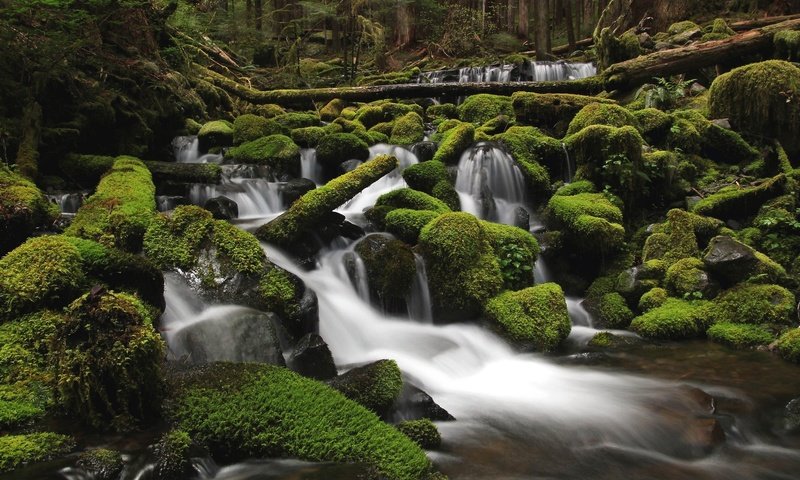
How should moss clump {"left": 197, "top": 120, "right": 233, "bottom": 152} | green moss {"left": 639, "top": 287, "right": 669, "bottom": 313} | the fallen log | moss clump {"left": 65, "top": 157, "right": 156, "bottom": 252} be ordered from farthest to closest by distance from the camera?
the fallen log → moss clump {"left": 197, "top": 120, "right": 233, "bottom": 152} → green moss {"left": 639, "top": 287, "right": 669, "bottom": 313} → moss clump {"left": 65, "top": 157, "right": 156, "bottom": 252}

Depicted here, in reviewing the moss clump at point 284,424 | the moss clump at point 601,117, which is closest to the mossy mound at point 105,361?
the moss clump at point 284,424

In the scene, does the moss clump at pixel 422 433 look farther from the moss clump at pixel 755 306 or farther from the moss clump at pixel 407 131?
the moss clump at pixel 407 131

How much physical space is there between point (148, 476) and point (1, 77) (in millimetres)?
7623

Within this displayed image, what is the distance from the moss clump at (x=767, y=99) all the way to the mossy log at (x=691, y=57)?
3.21 metres

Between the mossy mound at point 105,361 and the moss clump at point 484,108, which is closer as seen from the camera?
the mossy mound at point 105,361

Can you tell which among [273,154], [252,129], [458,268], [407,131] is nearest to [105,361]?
[458,268]

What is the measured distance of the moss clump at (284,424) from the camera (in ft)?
12.1

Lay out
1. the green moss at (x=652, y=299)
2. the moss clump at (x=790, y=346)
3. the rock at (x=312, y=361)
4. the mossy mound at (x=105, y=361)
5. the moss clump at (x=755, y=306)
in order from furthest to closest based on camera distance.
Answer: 1. the green moss at (x=652, y=299)
2. the moss clump at (x=755, y=306)
3. the moss clump at (x=790, y=346)
4. the rock at (x=312, y=361)
5. the mossy mound at (x=105, y=361)

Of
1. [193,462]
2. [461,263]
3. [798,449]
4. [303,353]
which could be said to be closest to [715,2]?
[461,263]

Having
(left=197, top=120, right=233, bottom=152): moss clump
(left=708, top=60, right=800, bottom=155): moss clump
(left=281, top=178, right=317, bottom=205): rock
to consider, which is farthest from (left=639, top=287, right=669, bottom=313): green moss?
(left=197, top=120, right=233, bottom=152): moss clump

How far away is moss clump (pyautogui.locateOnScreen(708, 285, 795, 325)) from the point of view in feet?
22.1

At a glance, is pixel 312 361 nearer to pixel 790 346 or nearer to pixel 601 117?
pixel 790 346

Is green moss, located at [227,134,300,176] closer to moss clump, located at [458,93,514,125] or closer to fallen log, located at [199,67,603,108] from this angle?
moss clump, located at [458,93,514,125]

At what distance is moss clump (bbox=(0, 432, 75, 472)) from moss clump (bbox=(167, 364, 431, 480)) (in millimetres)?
678
